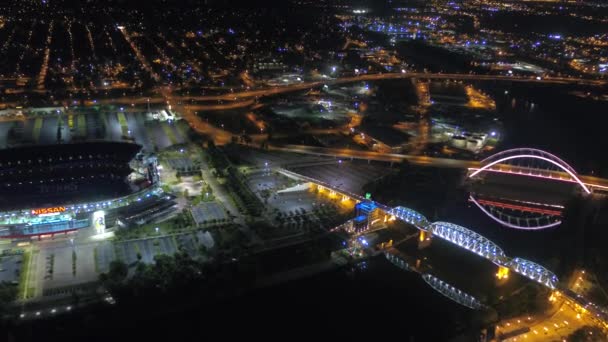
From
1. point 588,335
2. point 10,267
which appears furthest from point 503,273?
point 10,267

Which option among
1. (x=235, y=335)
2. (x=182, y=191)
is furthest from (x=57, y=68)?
(x=235, y=335)

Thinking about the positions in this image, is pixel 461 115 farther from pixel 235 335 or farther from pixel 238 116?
pixel 235 335

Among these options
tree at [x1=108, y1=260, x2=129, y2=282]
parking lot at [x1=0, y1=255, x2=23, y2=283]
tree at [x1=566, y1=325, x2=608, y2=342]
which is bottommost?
tree at [x1=566, y1=325, x2=608, y2=342]

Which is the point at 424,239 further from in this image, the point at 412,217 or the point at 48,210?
the point at 48,210

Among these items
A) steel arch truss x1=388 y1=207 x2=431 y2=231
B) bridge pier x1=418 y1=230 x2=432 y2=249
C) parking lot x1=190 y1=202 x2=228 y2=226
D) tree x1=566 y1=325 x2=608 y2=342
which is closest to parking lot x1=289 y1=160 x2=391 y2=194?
steel arch truss x1=388 y1=207 x2=431 y2=231

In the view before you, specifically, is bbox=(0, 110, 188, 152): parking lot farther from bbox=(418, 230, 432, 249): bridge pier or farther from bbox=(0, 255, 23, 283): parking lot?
bbox=(418, 230, 432, 249): bridge pier
